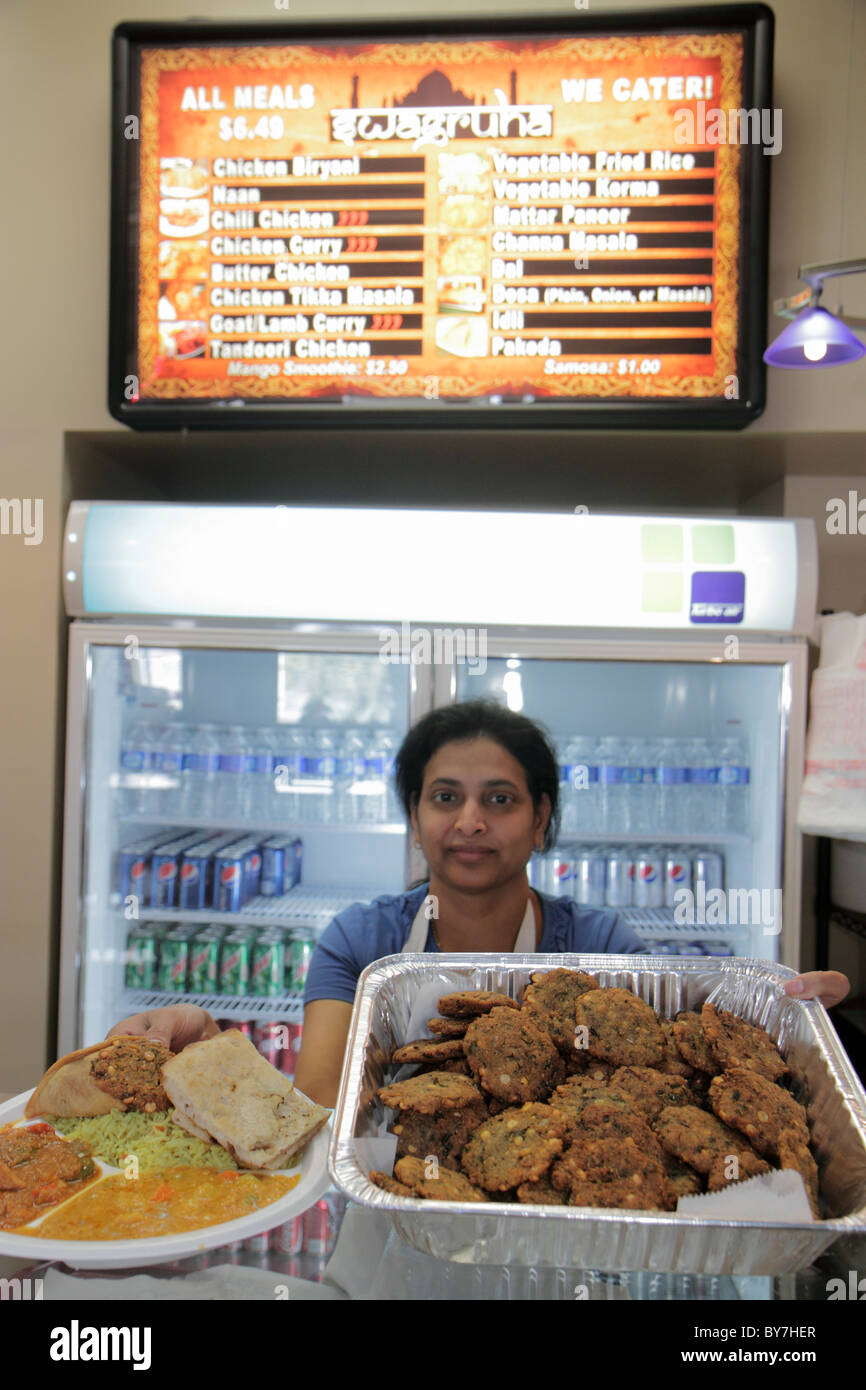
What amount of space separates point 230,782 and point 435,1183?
217cm

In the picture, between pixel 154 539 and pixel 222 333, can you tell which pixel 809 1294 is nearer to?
pixel 154 539

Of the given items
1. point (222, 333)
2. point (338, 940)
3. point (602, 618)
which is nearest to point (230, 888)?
point (338, 940)

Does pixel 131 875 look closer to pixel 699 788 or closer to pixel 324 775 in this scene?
pixel 324 775

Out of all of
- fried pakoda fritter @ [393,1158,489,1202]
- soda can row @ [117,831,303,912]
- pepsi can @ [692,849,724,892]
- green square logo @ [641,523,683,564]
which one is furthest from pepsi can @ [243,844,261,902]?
fried pakoda fritter @ [393,1158,489,1202]

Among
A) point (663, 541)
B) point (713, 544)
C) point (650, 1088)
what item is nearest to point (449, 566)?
point (663, 541)

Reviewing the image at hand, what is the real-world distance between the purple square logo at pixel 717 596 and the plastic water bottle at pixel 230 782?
57.3 inches

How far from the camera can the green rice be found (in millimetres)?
1029

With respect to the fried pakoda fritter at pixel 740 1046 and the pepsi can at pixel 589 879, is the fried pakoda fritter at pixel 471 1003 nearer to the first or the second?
the fried pakoda fritter at pixel 740 1046

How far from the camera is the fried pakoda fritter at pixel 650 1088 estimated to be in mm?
932

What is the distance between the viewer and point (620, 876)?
2.74m

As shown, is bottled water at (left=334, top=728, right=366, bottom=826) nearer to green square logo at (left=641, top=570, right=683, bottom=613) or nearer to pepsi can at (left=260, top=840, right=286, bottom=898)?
pepsi can at (left=260, top=840, right=286, bottom=898)

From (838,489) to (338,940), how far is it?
207cm

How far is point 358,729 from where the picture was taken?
3008 millimetres

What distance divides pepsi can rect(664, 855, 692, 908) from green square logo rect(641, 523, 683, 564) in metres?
0.98
